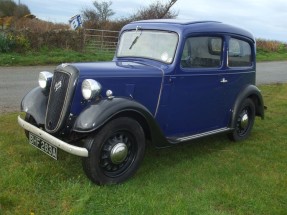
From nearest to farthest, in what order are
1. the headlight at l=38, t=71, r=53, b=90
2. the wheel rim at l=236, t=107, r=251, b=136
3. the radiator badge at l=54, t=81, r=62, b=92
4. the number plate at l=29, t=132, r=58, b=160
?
the number plate at l=29, t=132, r=58, b=160
the radiator badge at l=54, t=81, r=62, b=92
the headlight at l=38, t=71, r=53, b=90
the wheel rim at l=236, t=107, r=251, b=136

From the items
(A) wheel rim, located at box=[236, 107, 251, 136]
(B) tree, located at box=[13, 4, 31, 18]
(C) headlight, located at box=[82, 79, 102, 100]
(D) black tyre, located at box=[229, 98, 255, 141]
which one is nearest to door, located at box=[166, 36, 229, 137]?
(D) black tyre, located at box=[229, 98, 255, 141]

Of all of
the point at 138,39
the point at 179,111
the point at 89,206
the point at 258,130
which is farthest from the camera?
the point at 258,130

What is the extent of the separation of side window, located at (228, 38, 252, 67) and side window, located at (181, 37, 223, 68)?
31cm

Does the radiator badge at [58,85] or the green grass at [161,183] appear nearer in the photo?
the green grass at [161,183]

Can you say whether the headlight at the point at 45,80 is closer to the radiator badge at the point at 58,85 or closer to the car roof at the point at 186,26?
the radiator badge at the point at 58,85

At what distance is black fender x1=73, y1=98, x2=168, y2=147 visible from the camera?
4.01 metres

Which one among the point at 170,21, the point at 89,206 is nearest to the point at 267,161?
the point at 170,21

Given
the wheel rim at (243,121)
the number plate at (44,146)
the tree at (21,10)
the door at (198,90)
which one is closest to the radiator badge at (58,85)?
the number plate at (44,146)

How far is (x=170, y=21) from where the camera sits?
5.41m

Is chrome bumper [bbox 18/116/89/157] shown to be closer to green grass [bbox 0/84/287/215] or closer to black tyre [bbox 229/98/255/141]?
green grass [bbox 0/84/287/215]

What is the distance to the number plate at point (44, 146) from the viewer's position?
4238 mm

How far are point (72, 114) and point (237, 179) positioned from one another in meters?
2.18

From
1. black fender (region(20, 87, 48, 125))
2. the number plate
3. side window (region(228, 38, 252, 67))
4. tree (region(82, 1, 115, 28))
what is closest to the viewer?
the number plate

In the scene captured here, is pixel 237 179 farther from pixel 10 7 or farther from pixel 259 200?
pixel 10 7
